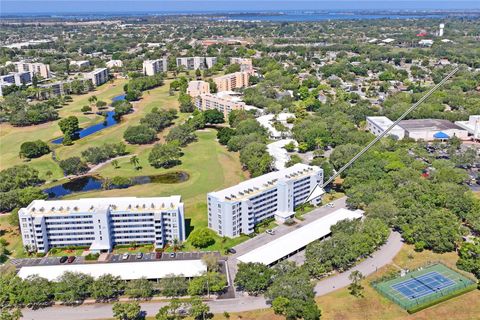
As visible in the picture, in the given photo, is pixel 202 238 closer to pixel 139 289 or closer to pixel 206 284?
pixel 206 284

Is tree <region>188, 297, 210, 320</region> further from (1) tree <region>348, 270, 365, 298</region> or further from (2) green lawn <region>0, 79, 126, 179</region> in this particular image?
(2) green lawn <region>0, 79, 126, 179</region>

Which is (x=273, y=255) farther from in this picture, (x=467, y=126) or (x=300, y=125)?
(x=467, y=126)

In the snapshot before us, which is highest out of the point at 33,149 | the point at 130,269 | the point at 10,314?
the point at 33,149

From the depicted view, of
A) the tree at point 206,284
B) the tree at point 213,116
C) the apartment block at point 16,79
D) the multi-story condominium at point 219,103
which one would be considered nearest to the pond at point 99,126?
the multi-story condominium at point 219,103

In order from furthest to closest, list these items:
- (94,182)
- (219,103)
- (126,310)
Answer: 1. (219,103)
2. (94,182)
3. (126,310)

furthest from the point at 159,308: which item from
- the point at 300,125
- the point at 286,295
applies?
the point at 300,125

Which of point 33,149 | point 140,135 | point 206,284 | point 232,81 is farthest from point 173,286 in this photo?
point 232,81
